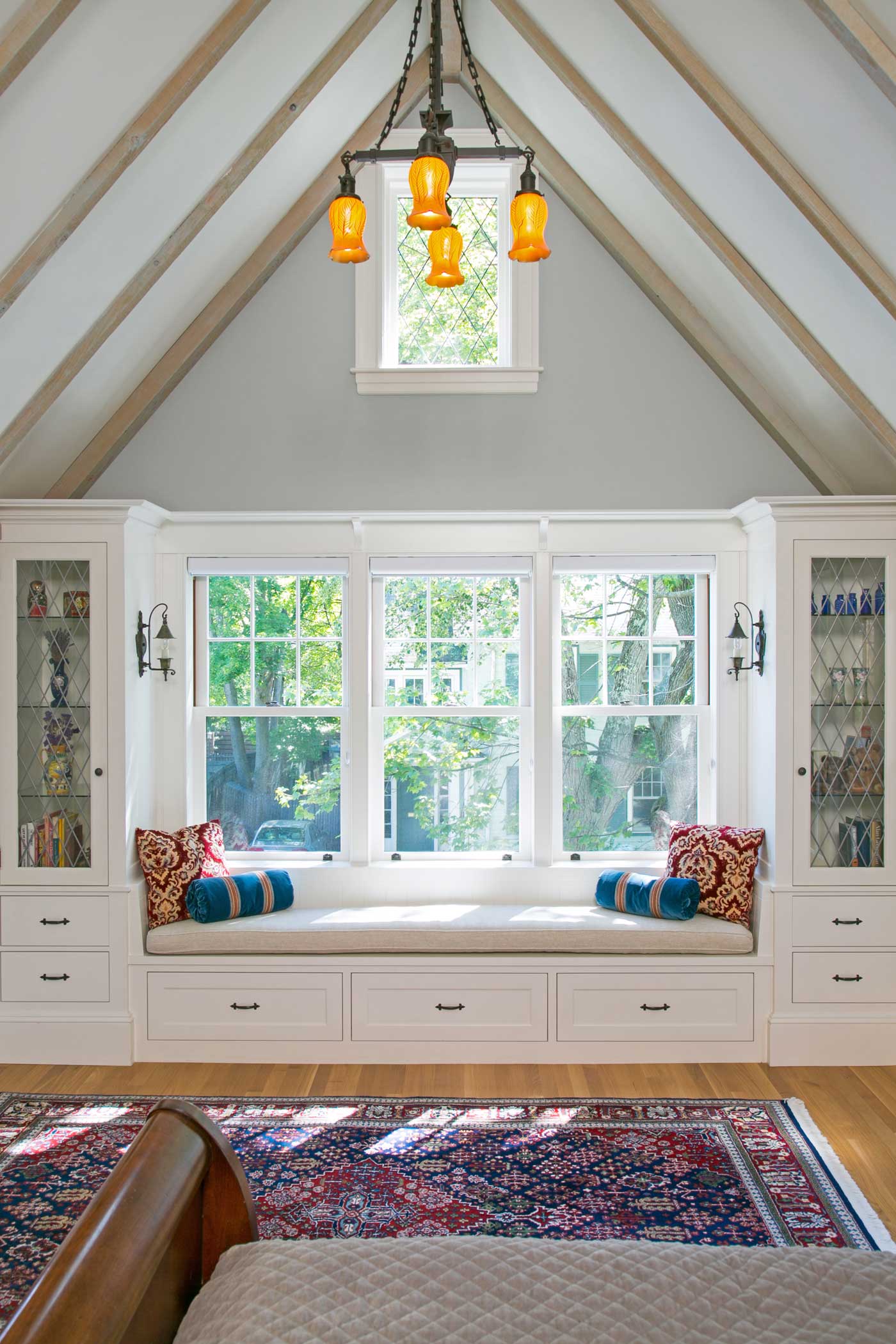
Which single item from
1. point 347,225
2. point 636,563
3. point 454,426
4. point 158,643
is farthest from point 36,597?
point 636,563

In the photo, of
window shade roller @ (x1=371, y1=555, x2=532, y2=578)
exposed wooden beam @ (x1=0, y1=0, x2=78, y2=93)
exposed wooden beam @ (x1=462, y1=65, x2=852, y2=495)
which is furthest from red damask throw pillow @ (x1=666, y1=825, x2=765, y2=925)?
exposed wooden beam @ (x1=0, y1=0, x2=78, y2=93)

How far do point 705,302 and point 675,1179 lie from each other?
328cm

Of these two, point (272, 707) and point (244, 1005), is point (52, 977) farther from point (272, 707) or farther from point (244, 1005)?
point (272, 707)

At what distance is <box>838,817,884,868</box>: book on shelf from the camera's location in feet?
12.6

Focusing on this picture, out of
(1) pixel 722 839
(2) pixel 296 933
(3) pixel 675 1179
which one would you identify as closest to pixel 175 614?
(2) pixel 296 933

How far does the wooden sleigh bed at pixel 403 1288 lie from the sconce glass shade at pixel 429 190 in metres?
2.10

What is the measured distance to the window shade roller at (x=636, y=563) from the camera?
4340 mm

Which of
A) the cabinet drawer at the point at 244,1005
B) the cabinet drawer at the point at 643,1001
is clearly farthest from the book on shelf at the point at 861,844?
the cabinet drawer at the point at 244,1005

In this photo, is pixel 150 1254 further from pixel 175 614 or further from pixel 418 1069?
pixel 175 614

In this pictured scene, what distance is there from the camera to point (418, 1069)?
12.2ft

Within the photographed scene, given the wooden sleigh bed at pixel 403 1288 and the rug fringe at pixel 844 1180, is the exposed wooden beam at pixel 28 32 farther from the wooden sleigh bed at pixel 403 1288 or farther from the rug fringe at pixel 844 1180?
the rug fringe at pixel 844 1180

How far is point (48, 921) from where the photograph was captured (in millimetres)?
3844

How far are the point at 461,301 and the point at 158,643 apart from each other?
2.08 meters

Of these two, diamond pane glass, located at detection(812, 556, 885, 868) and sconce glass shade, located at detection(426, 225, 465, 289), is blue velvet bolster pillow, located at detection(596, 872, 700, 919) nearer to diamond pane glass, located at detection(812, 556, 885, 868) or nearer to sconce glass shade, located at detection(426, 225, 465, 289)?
→ diamond pane glass, located at detection(812, 556, 885, 868)
